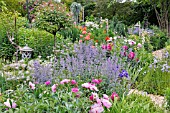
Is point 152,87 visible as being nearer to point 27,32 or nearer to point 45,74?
point 45,74

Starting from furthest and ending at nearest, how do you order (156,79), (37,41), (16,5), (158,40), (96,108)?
(16,5) < (158,40) < (37,41) < (156,79) < (96,108)

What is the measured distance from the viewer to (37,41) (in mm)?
5777

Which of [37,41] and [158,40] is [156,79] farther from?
[158,40]

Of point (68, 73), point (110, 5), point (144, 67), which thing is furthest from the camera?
point (110, 5)

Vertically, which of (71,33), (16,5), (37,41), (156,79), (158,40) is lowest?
(156,79)

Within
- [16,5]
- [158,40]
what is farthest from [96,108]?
[16,5]

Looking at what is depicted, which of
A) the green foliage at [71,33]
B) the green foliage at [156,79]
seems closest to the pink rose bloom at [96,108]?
the green foliage at [156,79]

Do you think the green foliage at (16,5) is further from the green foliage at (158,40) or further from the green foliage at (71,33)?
the green foliage at (158,40)

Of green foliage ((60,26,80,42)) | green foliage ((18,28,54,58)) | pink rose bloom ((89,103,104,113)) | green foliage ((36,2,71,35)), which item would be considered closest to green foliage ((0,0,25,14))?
green foliage ((36,2,71,35))

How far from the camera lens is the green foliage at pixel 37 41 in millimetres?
5648

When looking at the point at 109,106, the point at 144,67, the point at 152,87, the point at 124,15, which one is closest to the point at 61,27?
the point at 144,67

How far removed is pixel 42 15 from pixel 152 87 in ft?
11.7

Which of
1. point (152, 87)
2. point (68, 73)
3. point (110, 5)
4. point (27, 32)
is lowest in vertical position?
point (152, 87)

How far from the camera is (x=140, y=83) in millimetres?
4496
